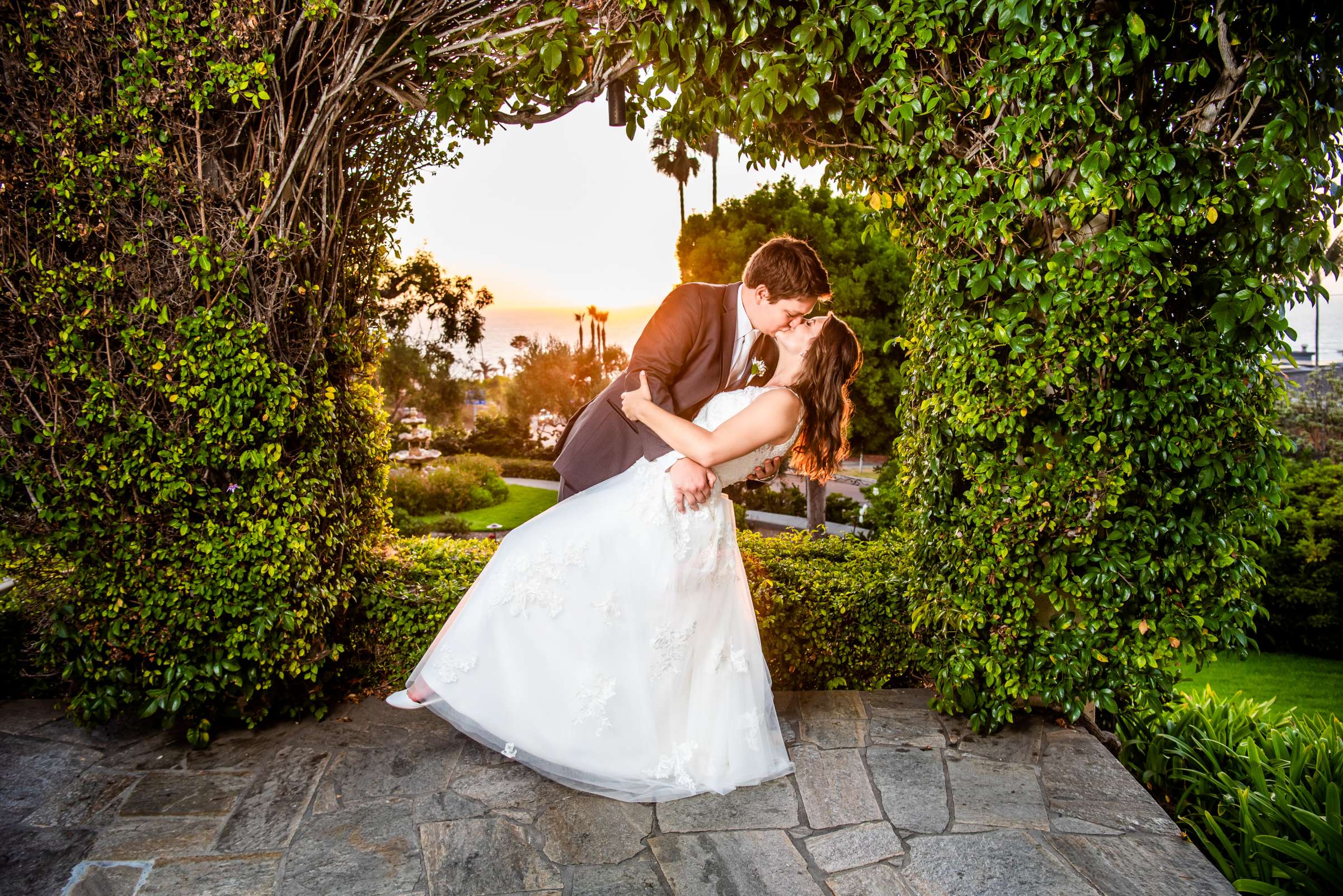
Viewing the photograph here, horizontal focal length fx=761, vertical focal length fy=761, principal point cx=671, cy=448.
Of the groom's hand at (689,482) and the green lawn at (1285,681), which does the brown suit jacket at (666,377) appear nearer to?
the groom's hand at (689,482)

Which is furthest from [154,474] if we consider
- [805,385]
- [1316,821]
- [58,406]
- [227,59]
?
[1316,821]

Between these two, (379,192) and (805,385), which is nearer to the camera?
(805,385)

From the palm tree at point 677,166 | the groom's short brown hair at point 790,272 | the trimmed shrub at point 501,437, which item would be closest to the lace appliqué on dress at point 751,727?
the groom's short brown hair at point 790,272

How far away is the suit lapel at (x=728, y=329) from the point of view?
10.7ft

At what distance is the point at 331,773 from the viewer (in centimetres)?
314

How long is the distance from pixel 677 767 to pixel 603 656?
1.72ft

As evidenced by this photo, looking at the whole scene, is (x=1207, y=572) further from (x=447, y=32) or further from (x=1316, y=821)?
(x=447, y=32)

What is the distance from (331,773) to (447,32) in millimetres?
3182

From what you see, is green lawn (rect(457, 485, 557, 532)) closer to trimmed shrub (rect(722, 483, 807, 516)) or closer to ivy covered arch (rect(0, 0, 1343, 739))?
trimmed shrub (rect(722, 483, 807, 516))

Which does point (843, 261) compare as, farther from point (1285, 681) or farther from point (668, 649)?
point (668, 649)

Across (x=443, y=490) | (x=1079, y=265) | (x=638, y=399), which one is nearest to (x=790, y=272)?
(x=638, y=399)

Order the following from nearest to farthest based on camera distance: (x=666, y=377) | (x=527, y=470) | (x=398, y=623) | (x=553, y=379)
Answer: (x=666, y=377), (x=398, y=623), (x=527, y=470), (x=553, y=379)

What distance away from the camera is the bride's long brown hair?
3.04 meters

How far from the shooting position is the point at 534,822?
283 cm
